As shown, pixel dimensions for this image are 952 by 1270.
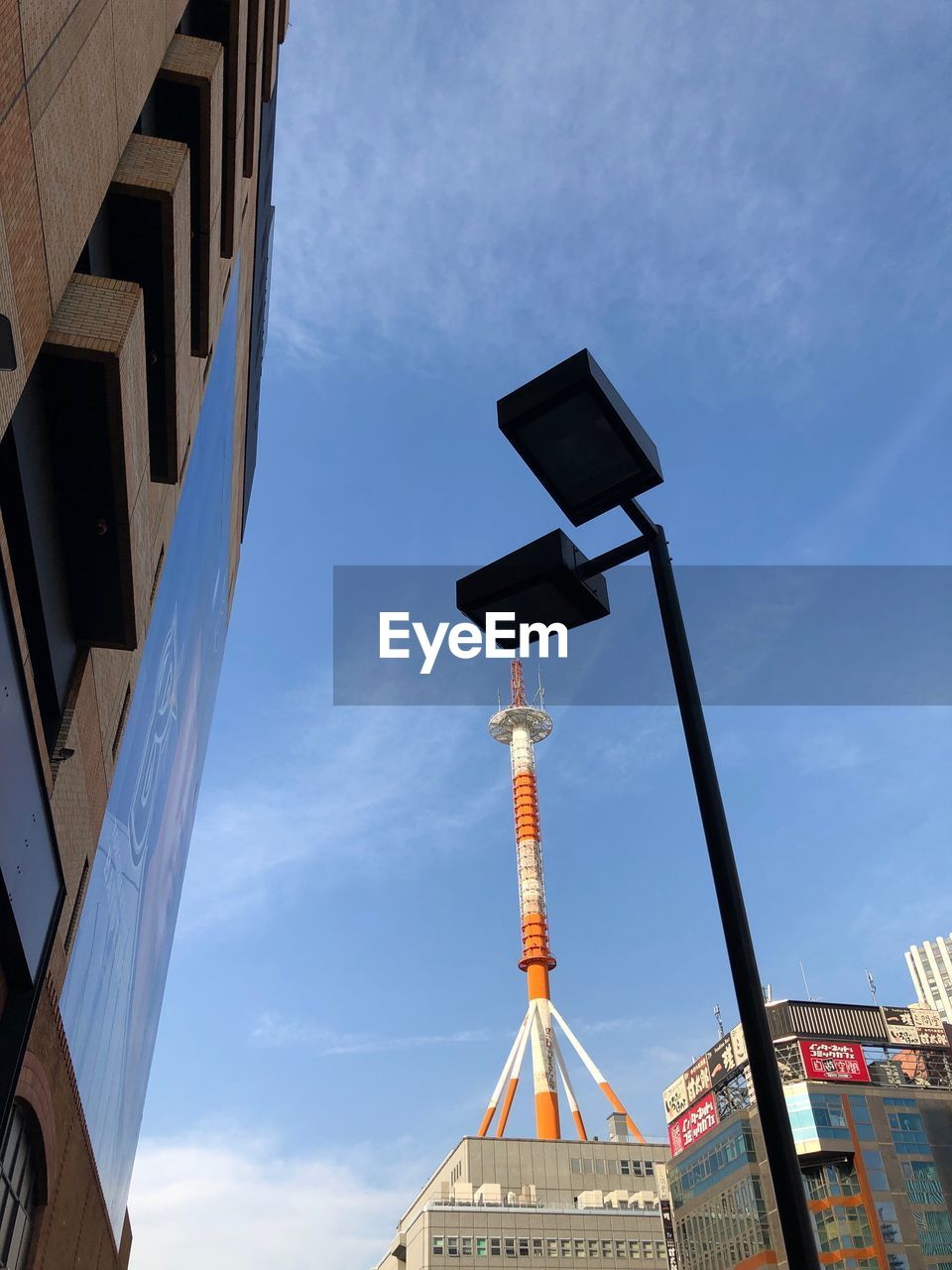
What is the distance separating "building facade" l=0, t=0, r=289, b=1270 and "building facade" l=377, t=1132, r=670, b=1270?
79.6 m

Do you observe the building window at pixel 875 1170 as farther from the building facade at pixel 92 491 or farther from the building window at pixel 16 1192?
the building window at pixel 16 1192

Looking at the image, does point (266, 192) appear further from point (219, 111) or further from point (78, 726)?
point (78, 726)

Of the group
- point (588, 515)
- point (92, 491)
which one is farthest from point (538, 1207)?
point (588, 515)

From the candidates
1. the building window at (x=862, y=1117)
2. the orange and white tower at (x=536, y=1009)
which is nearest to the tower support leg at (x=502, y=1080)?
the orange and white tower at (x=536, y=1009)

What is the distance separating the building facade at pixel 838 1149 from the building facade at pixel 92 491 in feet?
226

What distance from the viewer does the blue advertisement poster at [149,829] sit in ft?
63.5

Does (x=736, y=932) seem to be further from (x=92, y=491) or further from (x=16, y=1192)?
(x=16, y=1192)

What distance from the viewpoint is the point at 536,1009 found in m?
101

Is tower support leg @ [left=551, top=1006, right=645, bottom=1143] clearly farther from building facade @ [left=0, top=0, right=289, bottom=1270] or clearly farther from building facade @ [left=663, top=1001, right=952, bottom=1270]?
building facade @ [left=0, top=0, right=289, bottom=1270]

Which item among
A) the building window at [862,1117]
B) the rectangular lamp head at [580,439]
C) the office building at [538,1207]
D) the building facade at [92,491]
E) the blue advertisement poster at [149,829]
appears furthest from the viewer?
the office building at [538,1207]

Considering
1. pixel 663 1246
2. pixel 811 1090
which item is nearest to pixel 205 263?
pixel 811 1090

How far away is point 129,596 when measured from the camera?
47.4 ft

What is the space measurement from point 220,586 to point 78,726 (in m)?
20.7

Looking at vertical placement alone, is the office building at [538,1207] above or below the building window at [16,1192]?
above
